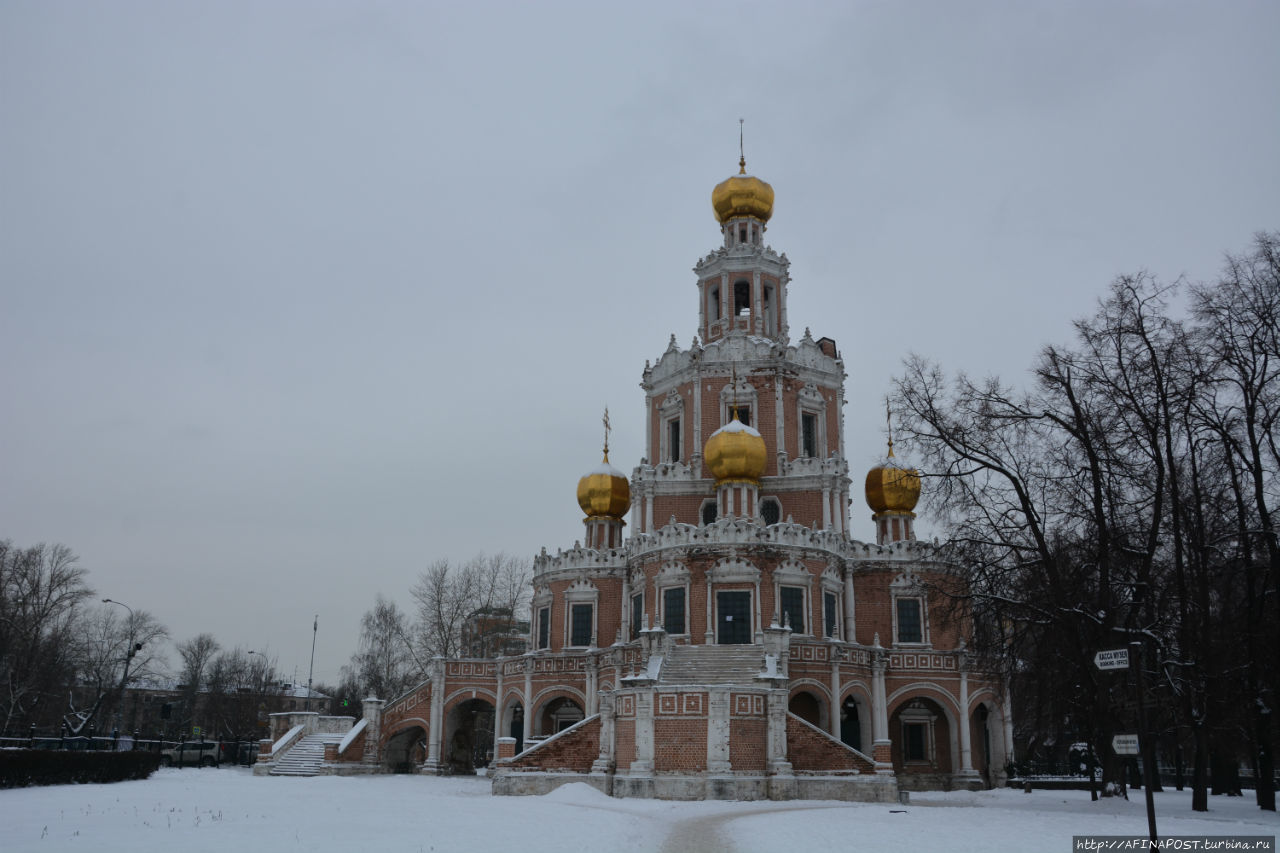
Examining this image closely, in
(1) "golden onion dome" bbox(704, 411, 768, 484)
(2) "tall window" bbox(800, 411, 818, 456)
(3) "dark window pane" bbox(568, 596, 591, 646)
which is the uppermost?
(2) "tall window" bbox(800, 411, 818, 456)

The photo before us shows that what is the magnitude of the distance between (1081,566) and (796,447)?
2089 centimetres

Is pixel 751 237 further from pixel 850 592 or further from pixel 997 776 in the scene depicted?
pixel 997 776

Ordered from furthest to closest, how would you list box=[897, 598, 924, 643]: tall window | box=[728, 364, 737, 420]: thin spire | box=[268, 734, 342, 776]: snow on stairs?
box=[728, 364, 737, 420]: thin spire → box=[897, 598, 924, 643]: tall window → box=[268, 734, 342, 776]: snow on stairs

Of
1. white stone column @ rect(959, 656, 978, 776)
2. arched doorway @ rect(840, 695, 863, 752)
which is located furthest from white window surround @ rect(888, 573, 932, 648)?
arched doorway @ rect(840, 695, 863, 752)

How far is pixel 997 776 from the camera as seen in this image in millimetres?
37875

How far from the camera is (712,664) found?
30875mm

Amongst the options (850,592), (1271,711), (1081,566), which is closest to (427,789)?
(850,592)

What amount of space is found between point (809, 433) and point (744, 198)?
11.9m

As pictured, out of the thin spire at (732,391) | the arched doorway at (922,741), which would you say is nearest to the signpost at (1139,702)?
the arched doorway at (922,741)

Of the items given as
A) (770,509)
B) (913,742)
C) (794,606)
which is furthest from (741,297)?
(913,742)

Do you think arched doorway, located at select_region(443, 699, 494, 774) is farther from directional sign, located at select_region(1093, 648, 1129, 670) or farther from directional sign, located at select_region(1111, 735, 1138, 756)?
directional sign, located at select_region(1093, 648, 1129, 670)

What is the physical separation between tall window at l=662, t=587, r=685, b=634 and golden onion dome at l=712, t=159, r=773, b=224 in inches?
773

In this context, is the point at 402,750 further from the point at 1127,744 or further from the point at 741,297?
the point at 1127,744

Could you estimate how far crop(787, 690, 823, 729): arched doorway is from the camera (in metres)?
35.8
